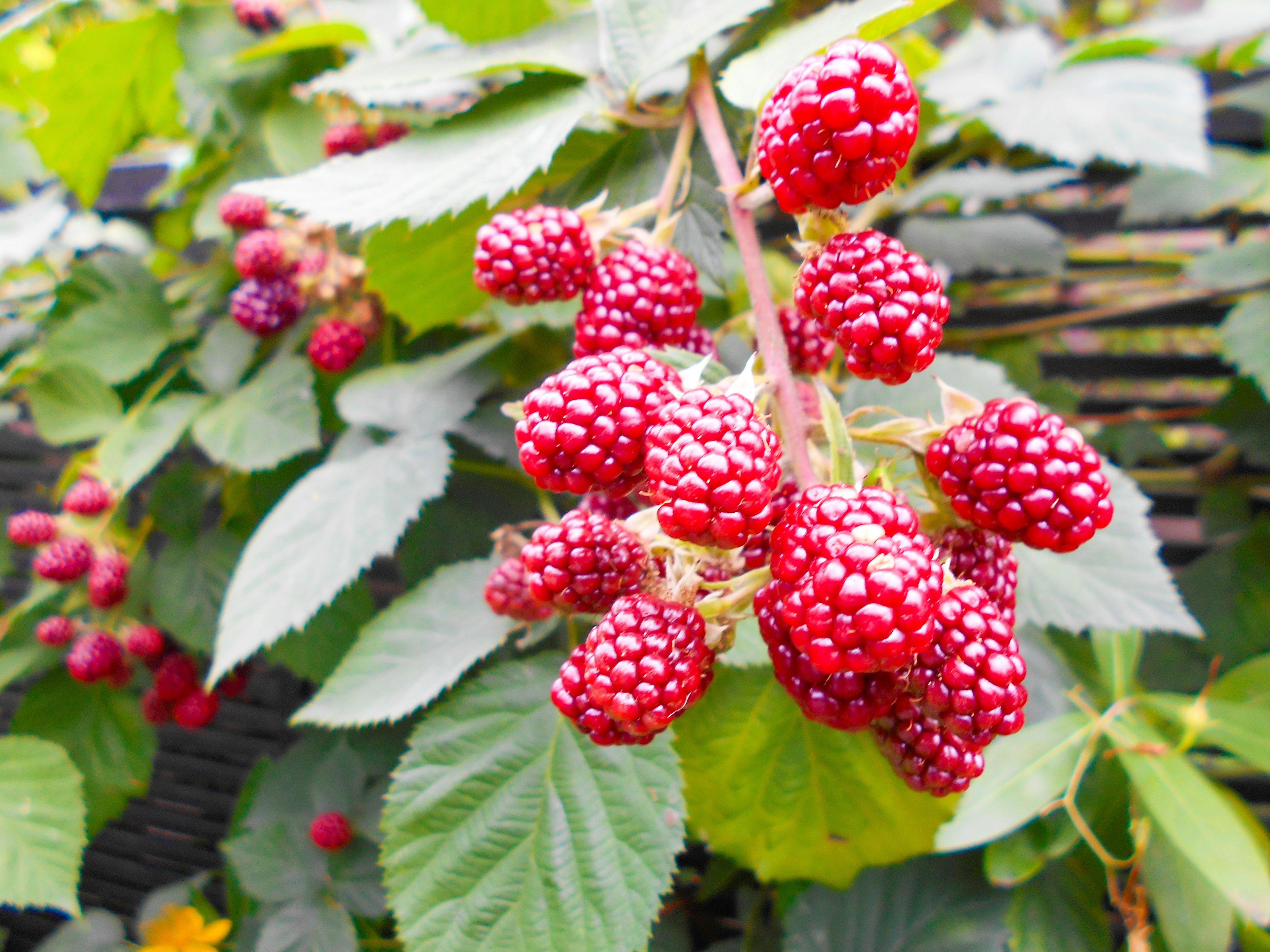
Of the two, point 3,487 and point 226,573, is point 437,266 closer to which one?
point 226,573

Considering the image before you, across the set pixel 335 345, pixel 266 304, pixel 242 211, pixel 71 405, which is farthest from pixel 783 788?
pixel 71 405

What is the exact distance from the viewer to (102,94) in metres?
0.98

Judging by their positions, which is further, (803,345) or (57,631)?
(57,631)

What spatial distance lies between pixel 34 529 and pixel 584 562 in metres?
0.93

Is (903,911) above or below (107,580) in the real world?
below

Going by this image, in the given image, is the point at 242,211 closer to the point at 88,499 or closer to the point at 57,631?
the point at 88,499

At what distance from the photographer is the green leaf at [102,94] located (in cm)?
93

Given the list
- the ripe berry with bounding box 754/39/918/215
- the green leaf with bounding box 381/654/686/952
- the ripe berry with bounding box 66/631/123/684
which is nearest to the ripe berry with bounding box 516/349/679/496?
the ripe berry with bounding box 754/39/918/215

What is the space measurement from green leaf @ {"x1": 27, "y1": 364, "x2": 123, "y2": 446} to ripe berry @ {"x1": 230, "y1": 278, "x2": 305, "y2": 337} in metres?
0.25

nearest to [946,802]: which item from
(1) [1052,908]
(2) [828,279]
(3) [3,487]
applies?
(1) [1052,908]

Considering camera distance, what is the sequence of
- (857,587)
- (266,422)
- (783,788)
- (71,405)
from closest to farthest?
(857,587)
(783,788)
(266,422)
(71,405)

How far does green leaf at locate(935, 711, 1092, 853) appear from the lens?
0.60m

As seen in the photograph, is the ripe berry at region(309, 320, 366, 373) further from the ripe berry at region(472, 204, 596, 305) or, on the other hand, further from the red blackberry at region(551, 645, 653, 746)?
the red blackberry at region(551, 645, 653, 746)

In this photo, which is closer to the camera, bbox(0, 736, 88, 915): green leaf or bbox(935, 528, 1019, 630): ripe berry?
bbox(935, 528, 1019, 630): ripe berry
